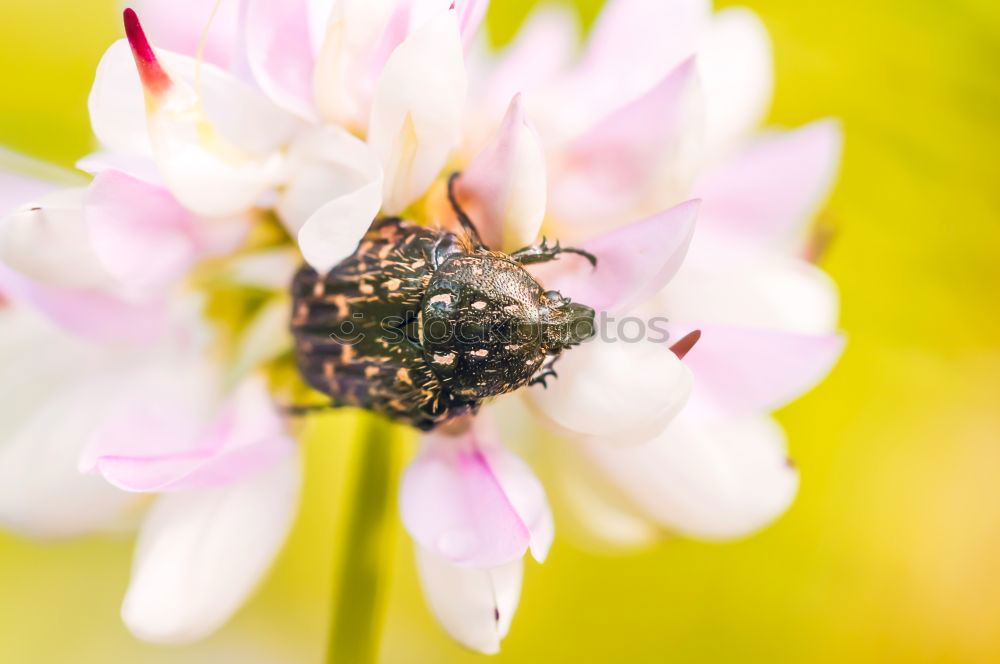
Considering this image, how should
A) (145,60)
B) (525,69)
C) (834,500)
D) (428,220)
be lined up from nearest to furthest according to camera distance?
(145,60)
(428,220)
(525,69)
(834,500)

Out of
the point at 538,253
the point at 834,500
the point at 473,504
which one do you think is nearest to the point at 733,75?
the point at 538,253

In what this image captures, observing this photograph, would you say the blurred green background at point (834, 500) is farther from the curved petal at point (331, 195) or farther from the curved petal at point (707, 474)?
the curved petal at point (331, 195)

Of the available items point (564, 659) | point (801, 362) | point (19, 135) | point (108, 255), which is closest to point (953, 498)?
point (564, 659)

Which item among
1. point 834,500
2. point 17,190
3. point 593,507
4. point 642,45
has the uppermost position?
point 642,45

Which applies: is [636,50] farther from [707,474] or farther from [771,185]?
[707,474]

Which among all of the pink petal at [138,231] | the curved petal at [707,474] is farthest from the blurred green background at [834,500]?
the pink petal at [138,231]

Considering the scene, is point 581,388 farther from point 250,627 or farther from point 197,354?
point 250,627
